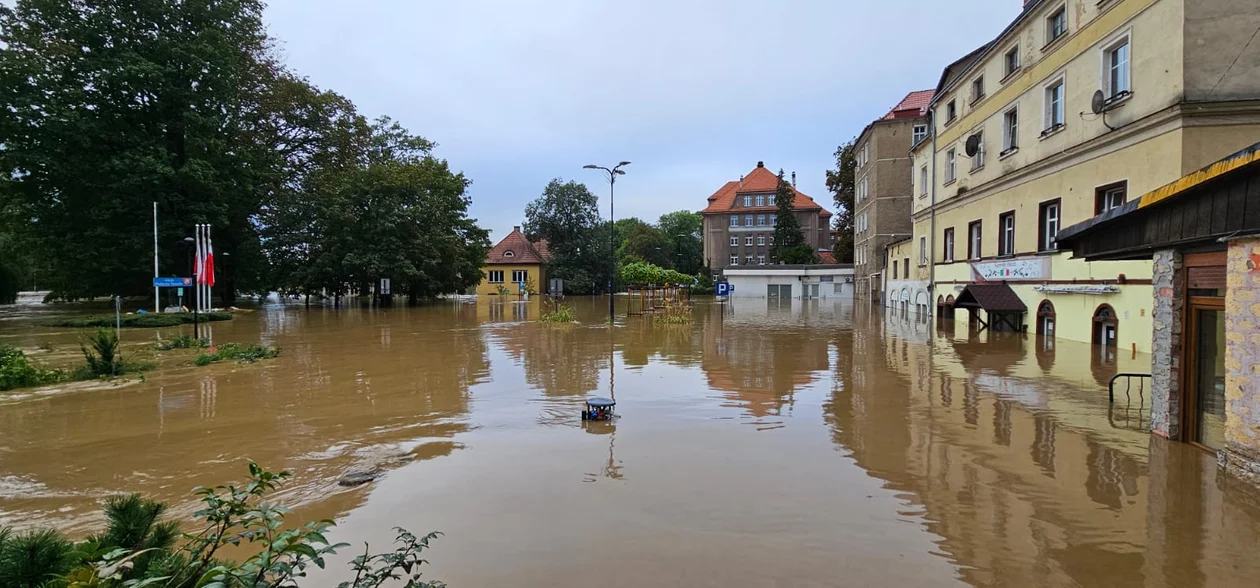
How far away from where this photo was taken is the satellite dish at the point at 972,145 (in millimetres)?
23906

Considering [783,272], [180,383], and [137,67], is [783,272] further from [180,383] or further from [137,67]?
[180,383]

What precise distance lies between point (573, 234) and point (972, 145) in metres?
51.5

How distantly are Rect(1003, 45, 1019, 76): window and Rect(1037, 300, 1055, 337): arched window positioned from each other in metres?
8.18

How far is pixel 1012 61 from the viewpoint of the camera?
21.4 meters

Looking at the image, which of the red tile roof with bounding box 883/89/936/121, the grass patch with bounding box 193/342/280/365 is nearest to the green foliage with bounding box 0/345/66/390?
the grass patch with bounding box 193/342/280/365

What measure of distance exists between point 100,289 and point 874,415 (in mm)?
41210

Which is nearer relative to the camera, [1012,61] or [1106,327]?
[1106,327]

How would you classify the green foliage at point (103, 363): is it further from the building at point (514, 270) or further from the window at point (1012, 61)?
the building at point (514, 270)

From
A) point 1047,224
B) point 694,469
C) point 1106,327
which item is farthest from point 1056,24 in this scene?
point 694,469

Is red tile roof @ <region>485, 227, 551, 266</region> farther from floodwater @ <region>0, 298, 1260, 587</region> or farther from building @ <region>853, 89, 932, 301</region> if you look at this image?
floodwater @ <region>0, 298, 1260, 587</region>

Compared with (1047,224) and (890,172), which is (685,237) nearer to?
(890,172)

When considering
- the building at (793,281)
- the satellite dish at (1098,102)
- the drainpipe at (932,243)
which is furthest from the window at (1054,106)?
the building at (793,281)

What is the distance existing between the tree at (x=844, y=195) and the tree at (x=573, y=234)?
86.8 ft

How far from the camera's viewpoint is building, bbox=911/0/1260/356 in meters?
13.3
